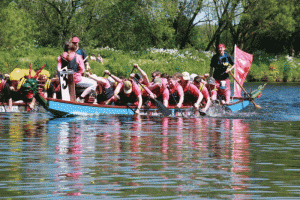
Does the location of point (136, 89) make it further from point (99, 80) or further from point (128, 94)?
Answer: point (99, 80)

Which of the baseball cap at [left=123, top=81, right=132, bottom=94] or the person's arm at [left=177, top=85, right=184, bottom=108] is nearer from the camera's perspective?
the baseball cap at [left=123, top=81, right=132, bottom=94]

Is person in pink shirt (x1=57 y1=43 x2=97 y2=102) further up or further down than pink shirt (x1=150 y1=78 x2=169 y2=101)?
further up

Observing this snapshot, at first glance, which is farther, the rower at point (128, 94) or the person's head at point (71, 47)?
the rower at point (128, 94)

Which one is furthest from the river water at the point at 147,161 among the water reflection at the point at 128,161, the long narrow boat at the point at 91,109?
the long narrow boat at the point at 91,109

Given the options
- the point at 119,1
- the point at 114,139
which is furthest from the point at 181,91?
the point at 119,1

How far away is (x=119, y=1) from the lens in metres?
46.7

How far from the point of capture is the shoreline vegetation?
1404 inches

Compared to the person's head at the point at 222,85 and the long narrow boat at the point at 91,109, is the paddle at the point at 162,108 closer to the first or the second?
the long narrow boat at the point at 91,109

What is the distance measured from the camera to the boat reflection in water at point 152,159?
7.38 meters

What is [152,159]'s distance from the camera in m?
9.58

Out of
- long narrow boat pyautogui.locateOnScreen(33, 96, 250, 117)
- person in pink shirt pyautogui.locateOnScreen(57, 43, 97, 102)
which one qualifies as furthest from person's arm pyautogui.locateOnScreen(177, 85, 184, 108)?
person in pink shirt pyautogui.locateOnScreen(57, 43, 97, 102)

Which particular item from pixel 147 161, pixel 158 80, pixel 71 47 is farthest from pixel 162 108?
pixel 147 161

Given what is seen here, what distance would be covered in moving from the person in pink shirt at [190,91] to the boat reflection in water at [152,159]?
337 centimetres

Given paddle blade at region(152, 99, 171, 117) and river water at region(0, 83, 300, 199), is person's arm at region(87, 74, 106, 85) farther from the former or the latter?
river water at region(0, 83, 300, 199)
